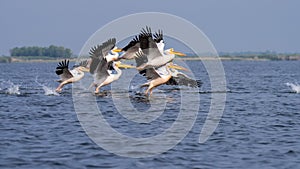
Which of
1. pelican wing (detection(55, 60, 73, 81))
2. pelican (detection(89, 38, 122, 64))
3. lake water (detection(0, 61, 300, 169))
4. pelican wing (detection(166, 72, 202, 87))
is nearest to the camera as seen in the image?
lake water (detection(0, 61, 300, 169))

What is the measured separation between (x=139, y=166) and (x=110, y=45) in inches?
444

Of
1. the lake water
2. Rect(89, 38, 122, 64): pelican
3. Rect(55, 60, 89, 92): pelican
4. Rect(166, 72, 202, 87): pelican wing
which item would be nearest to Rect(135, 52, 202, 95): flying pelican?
Rect(166, 72, 202, 87): pelican wing

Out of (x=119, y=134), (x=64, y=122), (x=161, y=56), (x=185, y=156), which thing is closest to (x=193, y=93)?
(x=161, y=56)

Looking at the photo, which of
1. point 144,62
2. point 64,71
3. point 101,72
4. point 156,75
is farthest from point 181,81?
point 64,71

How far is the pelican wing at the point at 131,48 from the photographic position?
18.1m

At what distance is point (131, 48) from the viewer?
729 inches

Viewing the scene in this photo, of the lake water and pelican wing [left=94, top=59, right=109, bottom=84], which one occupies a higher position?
pelican wing [left=94, top=59, right=109, bottom=84]

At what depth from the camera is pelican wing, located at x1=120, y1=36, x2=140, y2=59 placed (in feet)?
59.3

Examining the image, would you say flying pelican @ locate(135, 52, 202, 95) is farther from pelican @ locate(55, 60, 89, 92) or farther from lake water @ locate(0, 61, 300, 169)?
pelican @ locate(55, 60, 89, 92)

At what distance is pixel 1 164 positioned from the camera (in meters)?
9.14

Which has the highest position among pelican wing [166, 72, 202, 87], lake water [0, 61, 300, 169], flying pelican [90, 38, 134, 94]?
flying pelican [90, 38, 134, 94]

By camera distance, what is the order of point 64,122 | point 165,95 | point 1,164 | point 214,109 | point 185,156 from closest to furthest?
1. point 1,164
2. point 185,156
3. point 64,122
4. point 214,109
5. point 165,95

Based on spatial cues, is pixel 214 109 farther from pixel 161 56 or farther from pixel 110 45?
pixel 110 45

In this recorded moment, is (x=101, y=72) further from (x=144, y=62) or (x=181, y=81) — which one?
(x=144, y=62)
